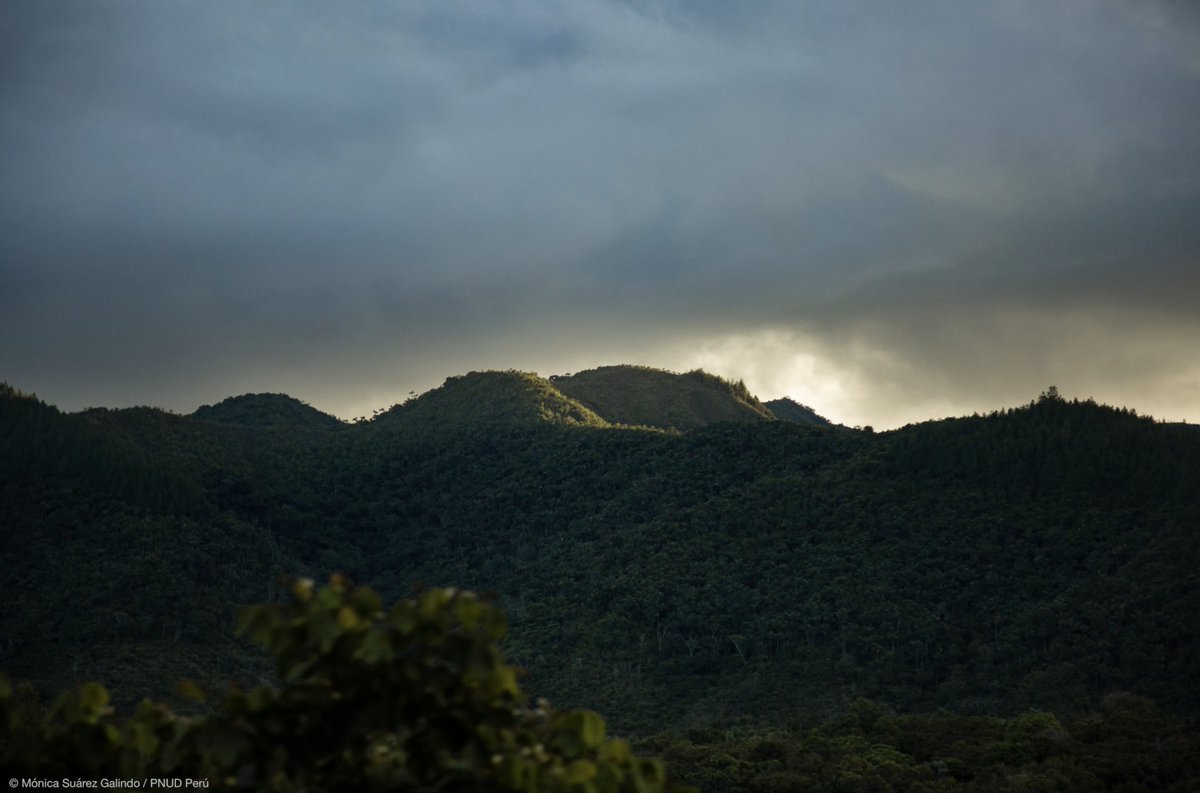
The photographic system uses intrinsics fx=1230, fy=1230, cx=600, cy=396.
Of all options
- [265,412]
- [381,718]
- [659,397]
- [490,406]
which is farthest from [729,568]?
[265,412]

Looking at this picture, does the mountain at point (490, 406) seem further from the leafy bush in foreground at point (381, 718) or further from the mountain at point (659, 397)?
the leafy bush in foreground at point (381, 718)

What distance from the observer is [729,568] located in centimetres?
7994

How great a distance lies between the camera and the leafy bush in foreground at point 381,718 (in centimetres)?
843

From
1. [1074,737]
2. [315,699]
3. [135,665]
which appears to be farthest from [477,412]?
[315,699]

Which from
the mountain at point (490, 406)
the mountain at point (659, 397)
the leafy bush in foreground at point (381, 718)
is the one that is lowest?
the leafy bush in foreground at point (381, 718)

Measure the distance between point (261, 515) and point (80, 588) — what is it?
24078 mm

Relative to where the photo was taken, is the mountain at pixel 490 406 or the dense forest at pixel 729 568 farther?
the mountain at pixel 490 406

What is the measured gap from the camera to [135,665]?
2694 inches

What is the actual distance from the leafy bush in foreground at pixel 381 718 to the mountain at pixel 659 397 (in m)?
134

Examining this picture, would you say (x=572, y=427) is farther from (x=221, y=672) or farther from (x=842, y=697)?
(x=842, y=697)

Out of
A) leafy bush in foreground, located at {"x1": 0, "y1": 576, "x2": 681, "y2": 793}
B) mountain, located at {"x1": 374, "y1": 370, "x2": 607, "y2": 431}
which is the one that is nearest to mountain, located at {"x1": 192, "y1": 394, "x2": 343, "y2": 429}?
mountain, located at {"x1": 374, "y1": 370, "x2": 607, "y2": 431}

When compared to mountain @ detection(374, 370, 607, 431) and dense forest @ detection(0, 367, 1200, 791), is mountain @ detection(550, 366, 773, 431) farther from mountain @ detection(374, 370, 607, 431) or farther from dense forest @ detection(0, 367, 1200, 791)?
dense forest @ detection(0, 367, 1200, 791)

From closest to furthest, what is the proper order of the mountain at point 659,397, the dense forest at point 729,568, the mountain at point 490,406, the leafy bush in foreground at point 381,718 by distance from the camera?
the leafy bush in foreground at point 381,718
the dense forest at point 729,568
the mountain at point 490,406
the mountain at point 659,397

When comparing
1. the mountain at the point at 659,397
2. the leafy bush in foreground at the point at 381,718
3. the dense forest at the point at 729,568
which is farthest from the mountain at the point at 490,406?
the leafy bush in foreground at the point at 381,718
